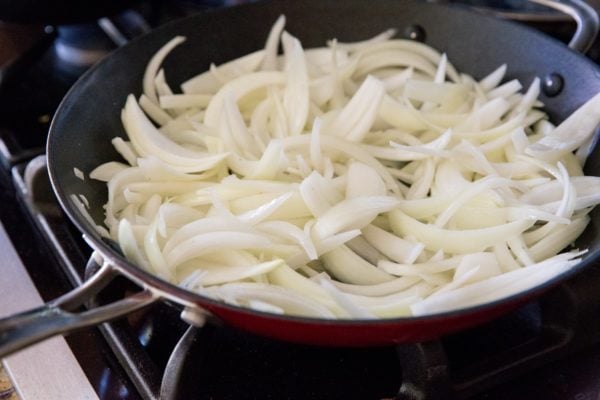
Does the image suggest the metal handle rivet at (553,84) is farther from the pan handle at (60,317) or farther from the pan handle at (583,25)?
the pan handle at (60,317)

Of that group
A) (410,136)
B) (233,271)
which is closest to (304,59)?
(410,136)

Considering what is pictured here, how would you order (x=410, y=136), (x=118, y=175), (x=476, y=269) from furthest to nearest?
(x=410, y=136), (x=118, y=175), (x=476, y=269)

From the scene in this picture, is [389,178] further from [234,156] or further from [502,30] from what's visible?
[502,30]

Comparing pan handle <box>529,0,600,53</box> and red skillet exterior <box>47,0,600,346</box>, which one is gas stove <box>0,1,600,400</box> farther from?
pan handle <box>529,0,600,53</box>

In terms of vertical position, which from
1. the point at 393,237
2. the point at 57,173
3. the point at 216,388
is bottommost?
the point at 216,388

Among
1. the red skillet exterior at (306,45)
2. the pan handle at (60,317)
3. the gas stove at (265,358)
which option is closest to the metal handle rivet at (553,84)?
the red skillet exterior at (306,45)

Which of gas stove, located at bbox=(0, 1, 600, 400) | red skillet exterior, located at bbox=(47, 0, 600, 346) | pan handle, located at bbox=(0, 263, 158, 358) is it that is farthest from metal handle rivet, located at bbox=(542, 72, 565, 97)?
pan handle, located at bbox=(0, 263, 158, 358)
